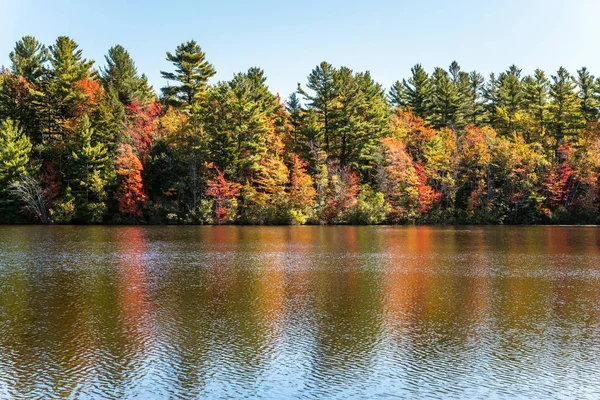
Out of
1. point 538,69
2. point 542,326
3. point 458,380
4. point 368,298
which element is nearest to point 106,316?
point 368,298

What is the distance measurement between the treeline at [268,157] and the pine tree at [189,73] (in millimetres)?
199

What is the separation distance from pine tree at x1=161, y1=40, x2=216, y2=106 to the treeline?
0.65ft

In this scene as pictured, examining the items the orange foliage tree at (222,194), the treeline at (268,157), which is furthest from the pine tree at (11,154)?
the orange foliage tree at (222,194)

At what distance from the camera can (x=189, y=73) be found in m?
74.5

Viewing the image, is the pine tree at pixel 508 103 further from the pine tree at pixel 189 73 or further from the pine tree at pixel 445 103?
the pine tree at pixel 189 73

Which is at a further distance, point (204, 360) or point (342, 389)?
point (204, 360)

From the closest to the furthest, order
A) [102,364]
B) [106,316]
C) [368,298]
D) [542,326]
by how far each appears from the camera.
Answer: [102,364], [542,326], [106,316], [368,298]

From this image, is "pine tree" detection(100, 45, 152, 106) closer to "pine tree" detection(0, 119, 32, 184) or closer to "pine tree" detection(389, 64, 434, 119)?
"pine tree" detection(0, 119, 32, 184)

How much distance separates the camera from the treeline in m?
64.4

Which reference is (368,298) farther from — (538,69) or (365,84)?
(538,69)

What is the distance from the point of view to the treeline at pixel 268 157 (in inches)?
2537

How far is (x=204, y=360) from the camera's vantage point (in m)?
12.0

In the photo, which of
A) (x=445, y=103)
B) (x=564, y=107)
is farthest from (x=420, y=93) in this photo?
(x=564, y=107)

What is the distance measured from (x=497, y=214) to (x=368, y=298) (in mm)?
52734
